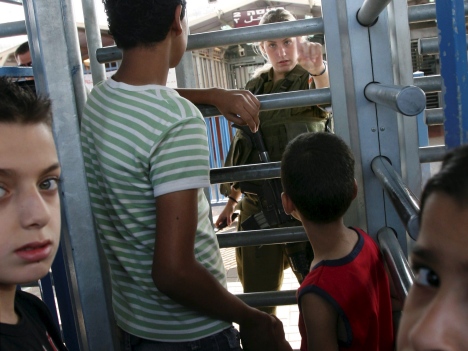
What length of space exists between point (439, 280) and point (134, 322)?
36.0 inches

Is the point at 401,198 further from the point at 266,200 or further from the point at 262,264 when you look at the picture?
the point at 262,264

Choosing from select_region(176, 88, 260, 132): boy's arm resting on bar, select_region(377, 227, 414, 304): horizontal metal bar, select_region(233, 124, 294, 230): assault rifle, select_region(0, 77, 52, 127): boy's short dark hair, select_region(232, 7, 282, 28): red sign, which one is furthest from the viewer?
select_region(232, 7, 282, 28): red sign

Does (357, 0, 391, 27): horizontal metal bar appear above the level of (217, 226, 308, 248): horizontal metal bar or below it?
above

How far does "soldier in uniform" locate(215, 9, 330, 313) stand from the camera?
2.84 meters

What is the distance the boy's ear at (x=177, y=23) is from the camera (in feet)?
4.86

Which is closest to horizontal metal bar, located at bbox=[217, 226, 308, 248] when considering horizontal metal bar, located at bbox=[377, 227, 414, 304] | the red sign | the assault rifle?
horizontal metal bar, located at bbox=[377, 227, 414, 304]

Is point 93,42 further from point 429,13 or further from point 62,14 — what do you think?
point 429,13

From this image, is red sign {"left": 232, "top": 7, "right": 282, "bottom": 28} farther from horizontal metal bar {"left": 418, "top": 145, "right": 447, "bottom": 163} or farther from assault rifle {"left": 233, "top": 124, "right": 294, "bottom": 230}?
horizontal metal bar {"left": 418, "top": 145, "right": 447, "bottom": 163}

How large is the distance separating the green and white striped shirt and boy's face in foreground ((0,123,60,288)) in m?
0.34

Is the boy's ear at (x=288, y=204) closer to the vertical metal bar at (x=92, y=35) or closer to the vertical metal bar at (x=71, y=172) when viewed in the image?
the vertical metal bar at (x=71, y=172)

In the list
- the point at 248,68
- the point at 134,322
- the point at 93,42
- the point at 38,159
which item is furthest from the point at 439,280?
the point at 248,68

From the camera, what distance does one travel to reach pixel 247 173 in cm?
193

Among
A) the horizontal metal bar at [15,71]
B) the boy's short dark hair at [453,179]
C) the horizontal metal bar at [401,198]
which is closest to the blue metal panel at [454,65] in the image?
the boy's short dark hair at [453,179]

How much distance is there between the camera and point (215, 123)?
339 inches
